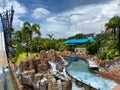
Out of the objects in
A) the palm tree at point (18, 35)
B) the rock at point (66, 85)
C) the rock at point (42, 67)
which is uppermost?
the palm tree at point (18, 35)

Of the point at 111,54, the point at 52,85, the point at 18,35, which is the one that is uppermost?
the point at 18,35

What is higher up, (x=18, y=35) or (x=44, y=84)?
(x=18, y=35)

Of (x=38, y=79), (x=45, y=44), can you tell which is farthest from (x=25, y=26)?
(x=38, y=79)

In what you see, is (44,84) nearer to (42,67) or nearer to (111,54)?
(42,67)

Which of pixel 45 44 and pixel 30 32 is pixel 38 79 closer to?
pixel 30 32

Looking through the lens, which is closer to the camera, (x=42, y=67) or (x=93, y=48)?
(x=42, y=67)

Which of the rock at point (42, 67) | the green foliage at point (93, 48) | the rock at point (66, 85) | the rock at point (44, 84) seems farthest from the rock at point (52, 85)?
the green foliage at point (93, 48)

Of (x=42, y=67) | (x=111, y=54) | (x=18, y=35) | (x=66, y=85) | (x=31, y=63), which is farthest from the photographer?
(x=18, y=35)

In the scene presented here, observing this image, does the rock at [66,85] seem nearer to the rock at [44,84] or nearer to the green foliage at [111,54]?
the rock at [44,84]

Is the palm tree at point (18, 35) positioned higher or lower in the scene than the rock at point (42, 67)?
higher

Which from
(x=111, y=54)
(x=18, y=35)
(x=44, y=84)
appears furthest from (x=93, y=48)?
(x=44, y=84)

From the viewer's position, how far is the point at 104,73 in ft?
92.2

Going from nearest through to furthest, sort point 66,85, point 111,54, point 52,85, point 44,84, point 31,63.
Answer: point 52,85 < point 44,84 < point 66,85 < point 31,63 < point 111,54

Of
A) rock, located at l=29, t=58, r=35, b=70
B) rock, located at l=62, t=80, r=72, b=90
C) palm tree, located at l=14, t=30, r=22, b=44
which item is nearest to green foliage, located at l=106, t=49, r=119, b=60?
rock, located at l=29, t=58, r=35, b=70
